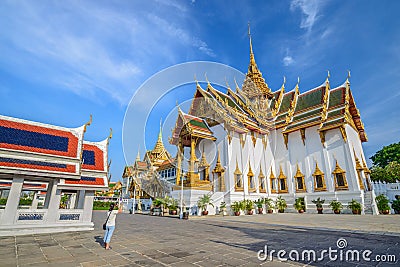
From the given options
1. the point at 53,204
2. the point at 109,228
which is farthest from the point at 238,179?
the point at 109,228

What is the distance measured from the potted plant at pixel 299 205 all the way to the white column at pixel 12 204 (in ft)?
62.9

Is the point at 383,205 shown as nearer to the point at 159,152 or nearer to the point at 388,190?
the point at 388,190

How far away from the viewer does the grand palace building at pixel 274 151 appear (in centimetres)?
1744

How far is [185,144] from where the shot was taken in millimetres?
20656

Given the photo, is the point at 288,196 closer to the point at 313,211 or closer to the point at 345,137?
the point at 313,211

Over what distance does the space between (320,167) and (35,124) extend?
819 inches

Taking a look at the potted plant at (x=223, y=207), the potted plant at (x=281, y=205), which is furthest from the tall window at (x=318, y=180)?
the potted plant at (x=223, y=207)

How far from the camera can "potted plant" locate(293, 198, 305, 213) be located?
18.3 metres

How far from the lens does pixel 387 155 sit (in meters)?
32.4

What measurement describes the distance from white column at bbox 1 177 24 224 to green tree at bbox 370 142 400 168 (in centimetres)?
4224

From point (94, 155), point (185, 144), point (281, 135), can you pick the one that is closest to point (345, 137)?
point (281, 135)

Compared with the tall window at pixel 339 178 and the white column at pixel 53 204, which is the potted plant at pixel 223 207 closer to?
the tall window at pixel 339 178

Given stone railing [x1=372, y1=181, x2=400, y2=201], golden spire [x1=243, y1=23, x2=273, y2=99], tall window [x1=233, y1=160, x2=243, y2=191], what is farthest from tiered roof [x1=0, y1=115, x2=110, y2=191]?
golden spire [x1=243, y1=23, x2=273, y2=99]

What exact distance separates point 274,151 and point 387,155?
2379 centimetres
